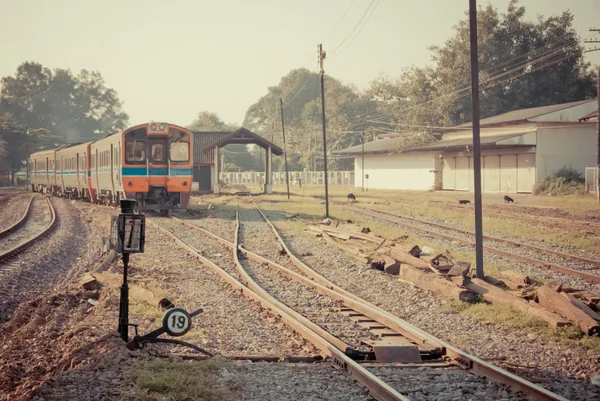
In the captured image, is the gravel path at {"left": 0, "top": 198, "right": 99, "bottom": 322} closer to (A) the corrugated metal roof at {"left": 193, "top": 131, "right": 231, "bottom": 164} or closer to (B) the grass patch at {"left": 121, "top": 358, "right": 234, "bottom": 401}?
(B) the grass patch at {"left": 121, "top": 358, "right": 234, "bottom": 401}

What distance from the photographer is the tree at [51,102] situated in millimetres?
125500

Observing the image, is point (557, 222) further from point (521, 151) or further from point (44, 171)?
point (44, 171)

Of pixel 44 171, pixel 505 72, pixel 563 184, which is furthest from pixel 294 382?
pixel 505 72

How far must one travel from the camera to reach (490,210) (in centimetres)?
2725

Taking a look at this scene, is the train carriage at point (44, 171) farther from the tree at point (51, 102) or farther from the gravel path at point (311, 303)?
the tree at point (51, 102)

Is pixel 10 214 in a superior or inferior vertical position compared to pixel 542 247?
superior

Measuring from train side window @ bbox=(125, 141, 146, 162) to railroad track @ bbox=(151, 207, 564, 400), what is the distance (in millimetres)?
12897

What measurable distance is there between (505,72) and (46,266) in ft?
195

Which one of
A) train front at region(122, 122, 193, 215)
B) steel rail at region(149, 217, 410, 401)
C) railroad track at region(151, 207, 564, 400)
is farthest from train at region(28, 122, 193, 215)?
steel rail at region(149, 217, 410, 401)

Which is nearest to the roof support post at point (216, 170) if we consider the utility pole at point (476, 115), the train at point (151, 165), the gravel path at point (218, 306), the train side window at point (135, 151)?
the train at point (151, 165)

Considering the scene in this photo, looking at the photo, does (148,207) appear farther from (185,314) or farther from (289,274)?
(185,314)

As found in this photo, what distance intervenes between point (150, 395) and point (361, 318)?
12.9 ft

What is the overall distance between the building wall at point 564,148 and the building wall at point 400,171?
32.6 feet

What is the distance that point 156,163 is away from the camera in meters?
24.8
